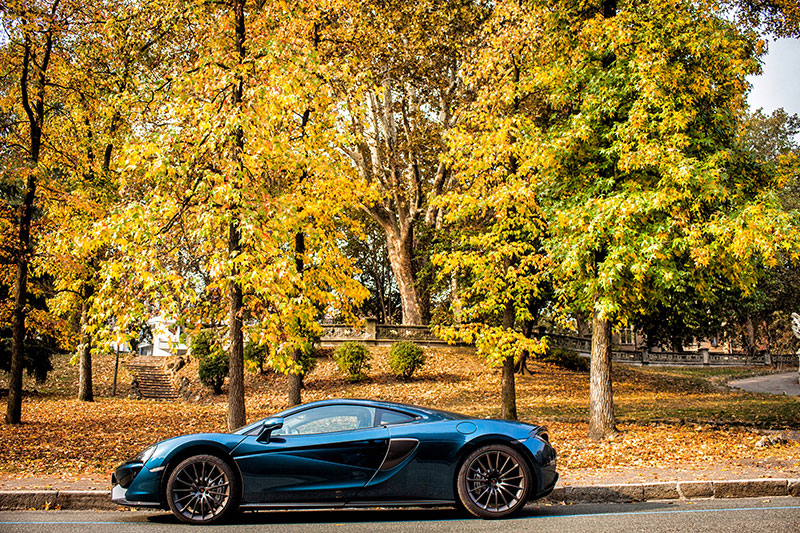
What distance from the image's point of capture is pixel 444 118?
28.3m

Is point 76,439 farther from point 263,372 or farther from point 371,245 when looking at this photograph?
point 371,245

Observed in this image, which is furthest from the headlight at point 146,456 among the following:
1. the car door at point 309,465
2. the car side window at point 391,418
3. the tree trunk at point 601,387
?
the tree trunk at point 601,387

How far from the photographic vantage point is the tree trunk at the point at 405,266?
30375 mm

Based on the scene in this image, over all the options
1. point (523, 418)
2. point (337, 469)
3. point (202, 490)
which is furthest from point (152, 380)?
point (337, 469)

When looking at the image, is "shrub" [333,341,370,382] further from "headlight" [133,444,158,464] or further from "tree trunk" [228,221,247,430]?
"headlight" [133,444,158,464]

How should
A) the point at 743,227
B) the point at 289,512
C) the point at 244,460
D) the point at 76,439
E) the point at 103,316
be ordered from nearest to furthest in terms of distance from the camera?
the point at 244,460 < the point at 289,512 < the point at 103,316 < the point at 743,227 < the point at 76,439

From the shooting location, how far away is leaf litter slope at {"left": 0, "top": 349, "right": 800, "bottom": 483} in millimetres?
9578

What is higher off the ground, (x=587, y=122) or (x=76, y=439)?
(x=587, y=122)

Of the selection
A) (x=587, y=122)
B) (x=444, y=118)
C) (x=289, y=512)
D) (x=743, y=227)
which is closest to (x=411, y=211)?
(x=444, y=118)

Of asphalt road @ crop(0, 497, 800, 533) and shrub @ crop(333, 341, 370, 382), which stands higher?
shrub @ crop(333, 341, 370, 382)

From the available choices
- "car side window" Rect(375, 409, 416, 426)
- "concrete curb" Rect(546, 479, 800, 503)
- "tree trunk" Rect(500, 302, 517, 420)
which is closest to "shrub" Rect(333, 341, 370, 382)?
"tree trunk" Rect(500, 302, 517, 420)

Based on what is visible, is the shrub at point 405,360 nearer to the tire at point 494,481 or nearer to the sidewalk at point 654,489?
the sidewalk at point 654,489

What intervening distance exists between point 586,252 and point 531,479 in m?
5.94

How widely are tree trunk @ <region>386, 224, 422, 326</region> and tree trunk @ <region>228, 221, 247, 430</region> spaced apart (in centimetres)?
1936
